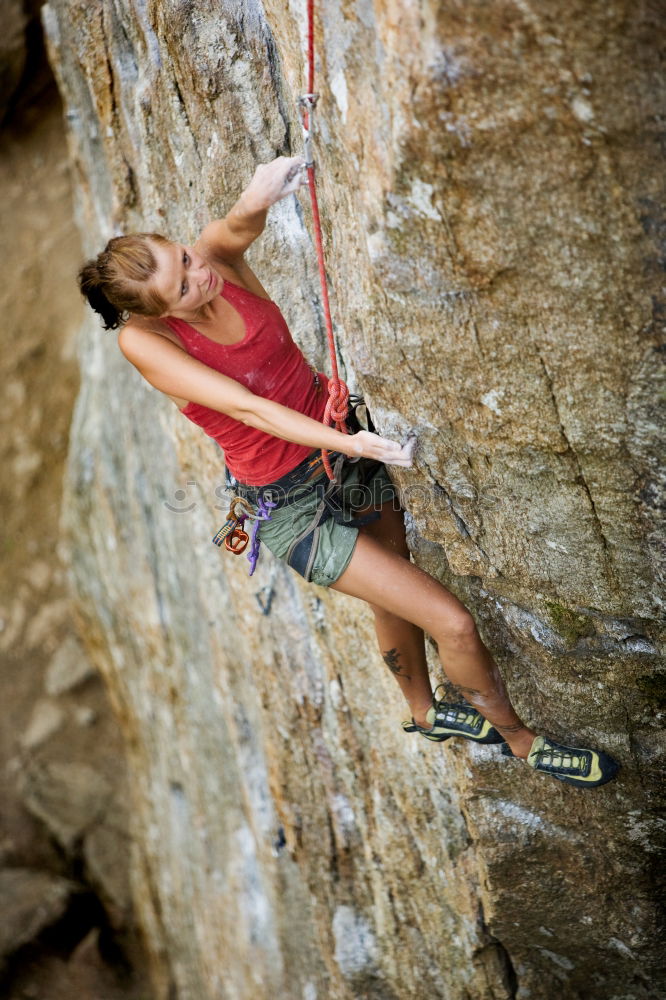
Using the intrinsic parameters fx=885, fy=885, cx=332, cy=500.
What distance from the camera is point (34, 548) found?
13867mm

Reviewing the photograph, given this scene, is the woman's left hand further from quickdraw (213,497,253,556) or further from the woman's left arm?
quickdraw (213,497,253,556)

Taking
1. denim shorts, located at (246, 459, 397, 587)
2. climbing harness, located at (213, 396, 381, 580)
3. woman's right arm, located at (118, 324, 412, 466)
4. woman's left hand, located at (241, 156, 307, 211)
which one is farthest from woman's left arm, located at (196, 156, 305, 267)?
denim shorts, located at (246, 459, 397, 587)

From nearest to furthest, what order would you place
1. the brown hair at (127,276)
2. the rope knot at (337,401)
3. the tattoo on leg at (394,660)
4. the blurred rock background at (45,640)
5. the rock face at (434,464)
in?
the rock face at (434,464) → the brown hair at (127,276) → the rope knot at (337,401) → the tattoo on leg at (394,660) → the blurred rock background at (45,640)

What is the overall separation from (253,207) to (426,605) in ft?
6.12

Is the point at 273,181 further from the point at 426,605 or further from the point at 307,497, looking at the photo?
the point at 426,605

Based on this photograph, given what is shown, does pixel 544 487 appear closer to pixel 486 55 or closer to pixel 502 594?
pixel 502 594

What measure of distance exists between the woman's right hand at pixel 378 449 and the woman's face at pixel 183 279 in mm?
855

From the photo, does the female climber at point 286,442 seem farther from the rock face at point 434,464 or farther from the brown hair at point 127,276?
the rock face at point 434,464

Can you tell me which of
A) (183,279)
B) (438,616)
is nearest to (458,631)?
(438,616)

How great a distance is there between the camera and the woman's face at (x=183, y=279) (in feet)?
11.5

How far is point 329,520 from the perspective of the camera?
4.11m

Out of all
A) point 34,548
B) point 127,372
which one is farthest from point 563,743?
point 34,548

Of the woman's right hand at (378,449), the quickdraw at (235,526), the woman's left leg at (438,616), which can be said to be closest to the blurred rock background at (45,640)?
the quickdraw at (235,526)

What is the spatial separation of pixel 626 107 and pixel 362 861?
17.0 feet
